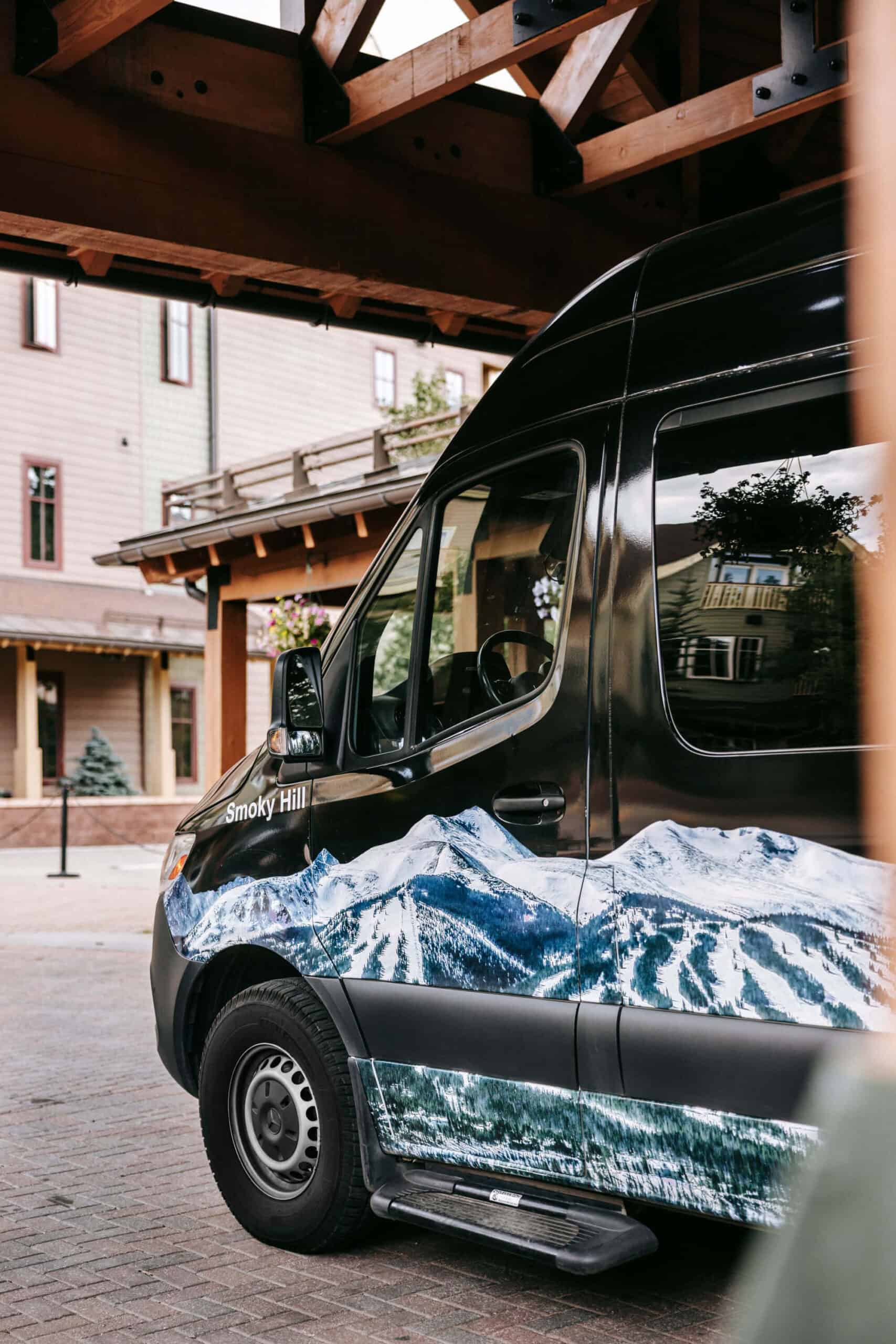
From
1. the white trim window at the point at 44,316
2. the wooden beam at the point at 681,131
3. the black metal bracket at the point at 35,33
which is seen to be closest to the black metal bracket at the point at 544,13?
the wooden beam at the point at 681,131

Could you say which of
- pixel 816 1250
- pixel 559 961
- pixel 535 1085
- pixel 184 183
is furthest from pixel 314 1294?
pixel 184 183

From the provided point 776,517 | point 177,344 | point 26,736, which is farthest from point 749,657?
point 177,344

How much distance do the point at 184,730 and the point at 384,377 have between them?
8872 mm

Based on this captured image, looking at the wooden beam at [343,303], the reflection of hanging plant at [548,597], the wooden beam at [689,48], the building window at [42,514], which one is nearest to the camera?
the reflection of hanging plant at [548,597]

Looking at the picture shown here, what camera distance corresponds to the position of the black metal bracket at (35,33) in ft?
19.9

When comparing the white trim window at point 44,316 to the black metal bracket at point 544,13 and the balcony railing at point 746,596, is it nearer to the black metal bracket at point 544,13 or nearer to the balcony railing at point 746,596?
the black metal bracket at point 544,13

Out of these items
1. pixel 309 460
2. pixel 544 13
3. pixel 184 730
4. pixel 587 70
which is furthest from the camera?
pixel 184 730

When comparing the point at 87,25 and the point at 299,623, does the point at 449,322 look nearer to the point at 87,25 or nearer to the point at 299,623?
the point at 87,25

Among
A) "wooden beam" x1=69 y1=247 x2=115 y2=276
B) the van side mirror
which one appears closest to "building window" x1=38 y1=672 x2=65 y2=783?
"wooden beam" x1=69 y1=247 x2=115 y2=276

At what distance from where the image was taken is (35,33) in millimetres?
6074

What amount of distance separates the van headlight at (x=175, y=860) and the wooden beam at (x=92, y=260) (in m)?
2.96

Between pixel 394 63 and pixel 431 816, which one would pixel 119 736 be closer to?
pixel 394 63

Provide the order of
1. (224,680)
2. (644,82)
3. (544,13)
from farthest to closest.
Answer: (224,680) → (644,82) → (544,13)

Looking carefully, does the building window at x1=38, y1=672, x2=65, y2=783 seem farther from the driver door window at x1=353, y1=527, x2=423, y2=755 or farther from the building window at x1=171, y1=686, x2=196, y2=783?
the driver door window at x1=353, y1=527, x2=423, y2=755
